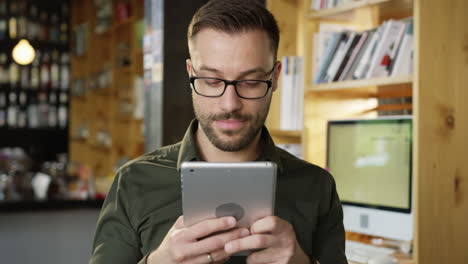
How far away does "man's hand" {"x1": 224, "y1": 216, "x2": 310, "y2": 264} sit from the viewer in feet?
3.98

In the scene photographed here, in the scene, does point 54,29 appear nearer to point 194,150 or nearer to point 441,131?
point 441,131

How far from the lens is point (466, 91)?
2.43 metres

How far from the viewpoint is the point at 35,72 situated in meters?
7.59

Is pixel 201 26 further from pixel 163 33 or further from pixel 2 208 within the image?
pixel 2 208

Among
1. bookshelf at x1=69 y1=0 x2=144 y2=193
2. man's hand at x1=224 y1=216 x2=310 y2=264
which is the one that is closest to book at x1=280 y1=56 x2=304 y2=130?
man's hand at x1=224 y1=216 x2=310 y2=264

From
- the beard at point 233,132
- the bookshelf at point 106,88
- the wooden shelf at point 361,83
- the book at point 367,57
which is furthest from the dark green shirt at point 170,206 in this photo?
the bookshelf at point 106,88

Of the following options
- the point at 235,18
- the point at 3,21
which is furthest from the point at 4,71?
the point at 235,18

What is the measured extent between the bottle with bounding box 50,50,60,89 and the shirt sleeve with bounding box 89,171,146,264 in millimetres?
6608

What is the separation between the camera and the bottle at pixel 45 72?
7629 mm

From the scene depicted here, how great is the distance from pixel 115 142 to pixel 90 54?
1.38 meters

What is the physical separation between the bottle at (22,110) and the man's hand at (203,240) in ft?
22.1

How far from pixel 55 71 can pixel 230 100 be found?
682 centimetres

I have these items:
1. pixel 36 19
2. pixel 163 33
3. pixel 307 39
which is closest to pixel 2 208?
pixel 163 33

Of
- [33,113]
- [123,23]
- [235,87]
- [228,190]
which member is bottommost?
[228,190]
